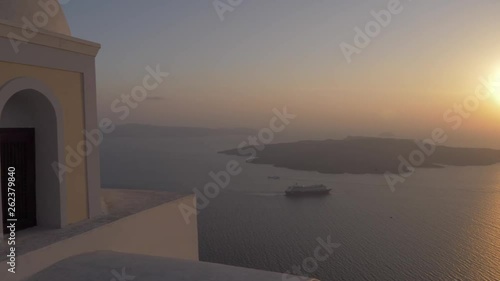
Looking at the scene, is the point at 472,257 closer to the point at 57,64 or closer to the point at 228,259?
the point at 228,259

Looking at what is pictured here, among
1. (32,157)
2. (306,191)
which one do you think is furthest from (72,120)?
(306,191)

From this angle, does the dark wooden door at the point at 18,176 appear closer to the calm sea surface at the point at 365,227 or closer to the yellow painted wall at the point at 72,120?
the yellow painted wall at the point at 72,120

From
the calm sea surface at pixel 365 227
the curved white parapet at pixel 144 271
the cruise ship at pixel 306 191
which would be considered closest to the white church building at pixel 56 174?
the curved white parapet at pixel 144 271

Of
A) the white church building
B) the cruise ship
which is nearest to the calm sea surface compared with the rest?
the cruise ship

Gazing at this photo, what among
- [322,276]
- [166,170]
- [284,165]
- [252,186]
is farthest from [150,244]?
[284,165]

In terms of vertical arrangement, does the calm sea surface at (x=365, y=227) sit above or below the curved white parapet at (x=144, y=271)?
below

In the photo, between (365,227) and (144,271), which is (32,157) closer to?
(144,271)
